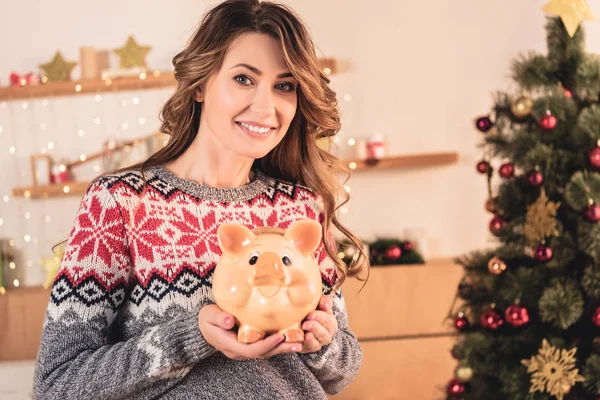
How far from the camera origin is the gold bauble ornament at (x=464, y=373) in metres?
2.63

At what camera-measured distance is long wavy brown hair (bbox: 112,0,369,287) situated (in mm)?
1298

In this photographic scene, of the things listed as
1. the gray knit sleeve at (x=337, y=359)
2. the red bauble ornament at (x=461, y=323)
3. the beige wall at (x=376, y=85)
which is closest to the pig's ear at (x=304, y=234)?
the gray knit sleeve at (x=337, y=359)

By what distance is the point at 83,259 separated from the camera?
1.20 meters

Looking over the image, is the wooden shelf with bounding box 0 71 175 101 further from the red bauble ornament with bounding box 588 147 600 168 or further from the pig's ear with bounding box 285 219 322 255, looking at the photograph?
the pig's ear with bounding box 285 219 322 255

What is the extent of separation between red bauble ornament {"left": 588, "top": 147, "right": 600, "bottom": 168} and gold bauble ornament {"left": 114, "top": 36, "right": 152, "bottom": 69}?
2.28 meters

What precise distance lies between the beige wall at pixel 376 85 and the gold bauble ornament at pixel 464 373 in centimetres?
129

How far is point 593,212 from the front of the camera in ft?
7.73

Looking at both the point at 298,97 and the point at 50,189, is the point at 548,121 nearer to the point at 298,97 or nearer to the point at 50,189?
the point at 298,97

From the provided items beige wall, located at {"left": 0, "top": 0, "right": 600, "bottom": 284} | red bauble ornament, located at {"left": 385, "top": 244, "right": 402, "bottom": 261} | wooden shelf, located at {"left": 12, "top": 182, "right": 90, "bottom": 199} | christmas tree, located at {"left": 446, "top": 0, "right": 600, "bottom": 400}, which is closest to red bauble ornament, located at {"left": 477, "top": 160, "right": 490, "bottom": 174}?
christmas tree, located at {"left": 446, "top": 0, "right": 600, "bottom": 400}

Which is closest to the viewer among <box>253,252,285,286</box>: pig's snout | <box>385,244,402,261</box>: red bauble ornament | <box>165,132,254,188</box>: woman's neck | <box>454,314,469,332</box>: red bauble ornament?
<box>253,252,285,286</box>: pig's snout

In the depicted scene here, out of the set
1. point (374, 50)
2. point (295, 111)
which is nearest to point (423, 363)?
point (374, 50)

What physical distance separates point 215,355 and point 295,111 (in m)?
0.47

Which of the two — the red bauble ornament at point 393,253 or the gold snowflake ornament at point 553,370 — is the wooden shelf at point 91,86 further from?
the gold snowflake ornament at point 553,370

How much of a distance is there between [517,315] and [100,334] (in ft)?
5.42
